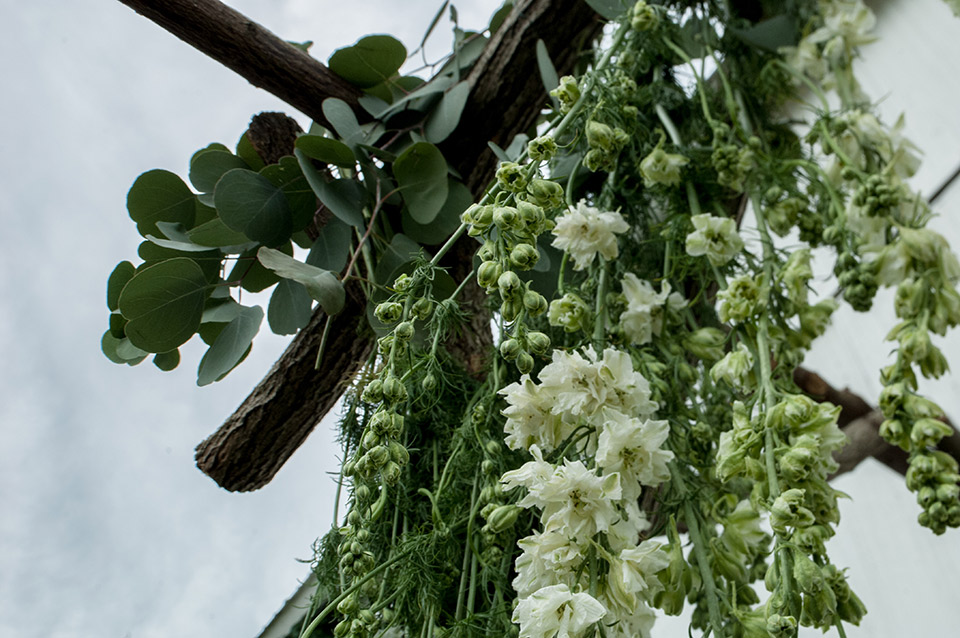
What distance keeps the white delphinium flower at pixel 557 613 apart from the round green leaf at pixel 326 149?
1.55ft

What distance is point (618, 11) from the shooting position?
82 centimetres

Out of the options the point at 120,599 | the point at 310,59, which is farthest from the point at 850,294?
the point at 120,599

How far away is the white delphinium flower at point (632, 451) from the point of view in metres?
0.50

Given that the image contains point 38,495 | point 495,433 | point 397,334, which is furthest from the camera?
point 38,495

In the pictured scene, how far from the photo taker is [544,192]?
1.56 ft

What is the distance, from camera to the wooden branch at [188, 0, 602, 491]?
28.8 inches

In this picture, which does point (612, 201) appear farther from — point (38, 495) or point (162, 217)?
point (38, 495)

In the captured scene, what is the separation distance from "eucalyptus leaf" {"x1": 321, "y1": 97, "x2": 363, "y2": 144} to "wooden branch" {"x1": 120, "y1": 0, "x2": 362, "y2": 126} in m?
0.04

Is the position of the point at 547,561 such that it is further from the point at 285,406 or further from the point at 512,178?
the point at 285,406

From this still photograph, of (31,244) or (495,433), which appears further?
(31,244)

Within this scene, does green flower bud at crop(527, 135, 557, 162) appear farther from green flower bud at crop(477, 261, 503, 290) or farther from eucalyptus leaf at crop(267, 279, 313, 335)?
eucalyptus leaf at crop(267, 279, 313, 335)

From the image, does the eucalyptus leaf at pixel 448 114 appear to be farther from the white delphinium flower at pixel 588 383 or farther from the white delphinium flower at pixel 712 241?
the white delphinium flower at pixel 588 383

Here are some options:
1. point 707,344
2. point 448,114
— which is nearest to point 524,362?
point 707,344

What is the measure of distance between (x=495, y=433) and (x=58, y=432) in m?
0.67
